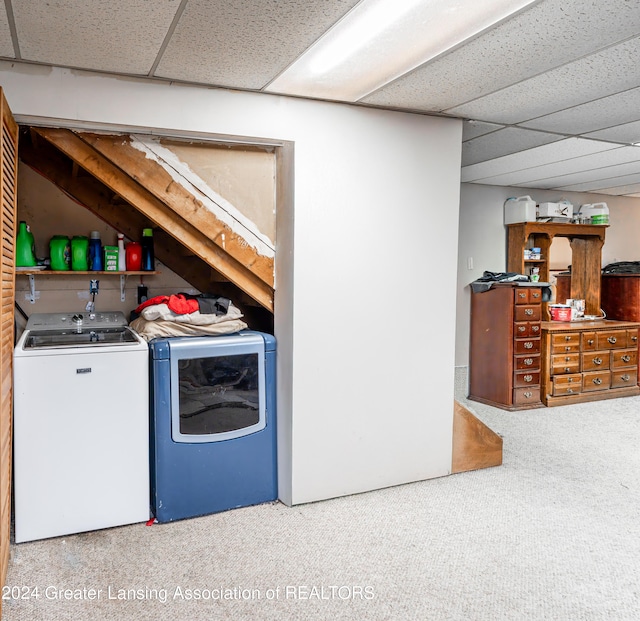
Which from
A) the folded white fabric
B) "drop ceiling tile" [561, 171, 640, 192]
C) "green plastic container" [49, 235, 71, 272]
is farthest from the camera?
"drop ceiling tile" [561, 171, 640, 192]

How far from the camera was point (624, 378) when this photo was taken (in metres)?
5.43

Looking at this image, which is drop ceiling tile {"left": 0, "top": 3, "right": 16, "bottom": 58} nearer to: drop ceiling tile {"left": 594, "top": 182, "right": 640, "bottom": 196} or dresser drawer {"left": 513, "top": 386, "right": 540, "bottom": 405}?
dresser drawer {"left": 513, "top": 386, "right": 540, "bottom": 405}

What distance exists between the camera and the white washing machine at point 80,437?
2.45 metres

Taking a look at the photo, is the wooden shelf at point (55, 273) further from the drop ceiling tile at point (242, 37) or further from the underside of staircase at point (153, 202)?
the drop ceiling tile at point (242, 37)

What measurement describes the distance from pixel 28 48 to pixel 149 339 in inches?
54.4

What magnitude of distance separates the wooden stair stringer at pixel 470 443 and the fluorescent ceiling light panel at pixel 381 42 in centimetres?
Result: 191

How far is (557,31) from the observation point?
6.51 ft

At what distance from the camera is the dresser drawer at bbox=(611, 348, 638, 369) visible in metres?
5.35

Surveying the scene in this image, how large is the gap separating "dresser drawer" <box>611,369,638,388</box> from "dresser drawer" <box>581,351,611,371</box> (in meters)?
0.15

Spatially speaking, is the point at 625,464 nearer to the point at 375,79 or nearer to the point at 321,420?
the point at 321,420

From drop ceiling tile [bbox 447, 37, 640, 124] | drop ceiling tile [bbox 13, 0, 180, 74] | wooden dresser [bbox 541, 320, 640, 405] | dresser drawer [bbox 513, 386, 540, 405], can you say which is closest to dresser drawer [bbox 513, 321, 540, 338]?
wooden dresser [bbox 541, 320, 640, 405]

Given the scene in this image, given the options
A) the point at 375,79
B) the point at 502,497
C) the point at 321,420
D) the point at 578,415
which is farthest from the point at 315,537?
the point at 578,415

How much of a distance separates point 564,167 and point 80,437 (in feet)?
13.1

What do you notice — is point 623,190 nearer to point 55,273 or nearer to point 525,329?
point 525,329
